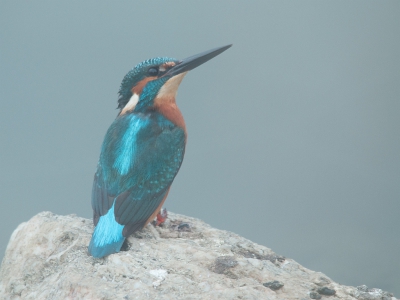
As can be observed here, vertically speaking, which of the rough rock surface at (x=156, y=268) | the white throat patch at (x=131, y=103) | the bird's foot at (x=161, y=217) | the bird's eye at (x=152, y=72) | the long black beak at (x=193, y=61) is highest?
the long black beak at (x=193, y=61)

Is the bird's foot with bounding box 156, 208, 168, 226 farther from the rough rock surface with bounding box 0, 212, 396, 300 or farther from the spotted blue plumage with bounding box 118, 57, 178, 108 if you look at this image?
the spotted blue plumage with bounding box 118, 57, 178, 108

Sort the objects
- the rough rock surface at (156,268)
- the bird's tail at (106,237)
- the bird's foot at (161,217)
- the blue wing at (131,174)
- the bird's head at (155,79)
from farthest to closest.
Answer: the bird's foot at (161,217), the bird's head at (155,79), the blue wing at (131,174), the bird's tail at (106,237), the rough rock surface at (156,268)

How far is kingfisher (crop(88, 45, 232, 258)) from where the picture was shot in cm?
410

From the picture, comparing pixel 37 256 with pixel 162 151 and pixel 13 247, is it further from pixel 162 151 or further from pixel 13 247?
pixel 162 151

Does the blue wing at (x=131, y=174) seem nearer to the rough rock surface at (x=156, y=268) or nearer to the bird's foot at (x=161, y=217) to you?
the rough rock surface at (x=156, y=268)

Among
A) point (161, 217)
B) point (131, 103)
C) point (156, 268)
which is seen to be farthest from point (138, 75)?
point (156, 268)

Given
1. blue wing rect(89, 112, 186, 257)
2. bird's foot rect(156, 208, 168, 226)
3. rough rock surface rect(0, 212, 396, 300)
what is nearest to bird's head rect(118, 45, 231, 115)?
blue wing rect(89, 112, 186, 257)

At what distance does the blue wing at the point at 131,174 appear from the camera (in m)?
4.04

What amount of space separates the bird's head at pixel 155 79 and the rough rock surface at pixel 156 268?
1096mm

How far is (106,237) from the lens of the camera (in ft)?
13.0

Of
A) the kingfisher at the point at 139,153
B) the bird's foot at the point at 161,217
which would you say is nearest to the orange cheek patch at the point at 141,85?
the kingfisher at the point at 139,153

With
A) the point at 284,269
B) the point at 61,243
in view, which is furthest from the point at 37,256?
the point at 284,269

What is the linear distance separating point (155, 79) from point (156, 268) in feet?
5.52

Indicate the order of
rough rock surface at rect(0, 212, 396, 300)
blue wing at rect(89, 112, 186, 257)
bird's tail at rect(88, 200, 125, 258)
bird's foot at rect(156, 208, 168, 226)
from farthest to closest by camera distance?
1. bird's foot at rect(156, 208, 168, 226)
2. blue wing at rect(89, 112, 186, 257)
3. bird's tail at rect(88, 200, 125, 258)
4. rough rock surface at rect(0, 212, 396, 300)
